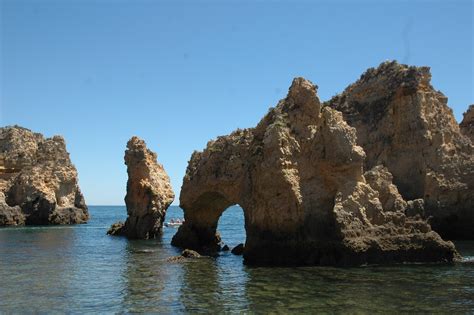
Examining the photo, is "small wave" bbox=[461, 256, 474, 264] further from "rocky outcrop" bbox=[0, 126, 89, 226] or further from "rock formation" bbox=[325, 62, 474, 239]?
"rocky outcrop" bbox=[0, 126, 89, 226]

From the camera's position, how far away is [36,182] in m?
68.8

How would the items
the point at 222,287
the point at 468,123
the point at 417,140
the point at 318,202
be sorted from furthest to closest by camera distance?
the point at 468,123 → the point at 417,140 → the point at 318,202 → the point at 222,287

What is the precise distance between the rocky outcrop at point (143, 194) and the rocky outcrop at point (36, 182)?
74.9ft

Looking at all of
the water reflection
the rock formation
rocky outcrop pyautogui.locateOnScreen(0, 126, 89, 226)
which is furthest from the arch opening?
rocky outcrop pyautogui.locateOnScreen(0, 126, 89, 226)

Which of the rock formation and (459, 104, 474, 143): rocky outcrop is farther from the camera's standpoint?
(459, 104, 474, 143): rocky outcrop

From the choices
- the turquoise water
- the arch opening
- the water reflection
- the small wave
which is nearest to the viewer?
the turquoise water

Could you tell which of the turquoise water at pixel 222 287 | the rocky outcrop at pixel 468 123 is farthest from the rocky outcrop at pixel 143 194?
the rocky outcrop at pixel 468 123

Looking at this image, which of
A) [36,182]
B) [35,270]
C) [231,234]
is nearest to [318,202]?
[35,270]

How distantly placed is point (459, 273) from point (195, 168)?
62.9 feet

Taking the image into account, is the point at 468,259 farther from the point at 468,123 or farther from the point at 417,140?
the point at 468,123

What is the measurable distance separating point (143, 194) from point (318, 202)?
81.7 feet

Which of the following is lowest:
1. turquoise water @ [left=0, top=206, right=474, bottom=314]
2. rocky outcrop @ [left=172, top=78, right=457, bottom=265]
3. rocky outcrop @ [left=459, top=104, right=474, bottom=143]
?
turquoise water @ [left=0, top=206, right=474, bottom=314]

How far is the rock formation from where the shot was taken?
142 feet

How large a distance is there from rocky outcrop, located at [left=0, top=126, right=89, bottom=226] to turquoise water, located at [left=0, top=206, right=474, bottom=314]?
39682mm
